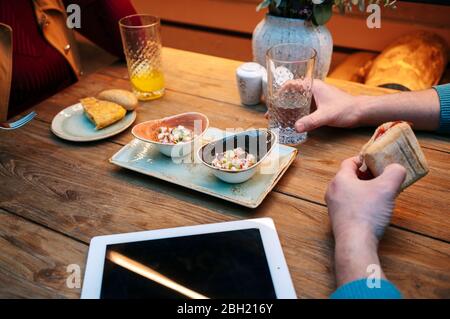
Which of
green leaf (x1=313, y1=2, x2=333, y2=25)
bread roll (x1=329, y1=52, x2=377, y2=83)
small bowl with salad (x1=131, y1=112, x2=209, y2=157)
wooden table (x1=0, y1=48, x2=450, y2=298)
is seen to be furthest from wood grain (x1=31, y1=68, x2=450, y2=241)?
bread roll (x1=329, y1=52, x2=377, y2=83)

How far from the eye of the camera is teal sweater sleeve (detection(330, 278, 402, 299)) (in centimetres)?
62

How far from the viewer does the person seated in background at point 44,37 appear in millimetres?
1572

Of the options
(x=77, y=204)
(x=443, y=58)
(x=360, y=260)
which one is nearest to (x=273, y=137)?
(x=360, y=260)

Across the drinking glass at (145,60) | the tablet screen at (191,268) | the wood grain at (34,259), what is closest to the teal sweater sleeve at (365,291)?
the tablet screen at (191,268)

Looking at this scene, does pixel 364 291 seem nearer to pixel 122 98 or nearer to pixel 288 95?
pixel 288 95

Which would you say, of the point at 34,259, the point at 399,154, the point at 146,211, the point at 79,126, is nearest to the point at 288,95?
the point at 399,154

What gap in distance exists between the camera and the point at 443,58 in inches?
82.1

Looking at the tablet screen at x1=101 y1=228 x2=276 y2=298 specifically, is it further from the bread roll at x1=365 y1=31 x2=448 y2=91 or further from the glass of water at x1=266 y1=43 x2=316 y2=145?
the bread roll at x1=365 y1=31 x2=448 y2=91

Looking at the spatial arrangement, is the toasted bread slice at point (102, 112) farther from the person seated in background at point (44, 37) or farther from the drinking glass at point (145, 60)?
the person seated in background at point (44, 37)

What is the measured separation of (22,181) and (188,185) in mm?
397

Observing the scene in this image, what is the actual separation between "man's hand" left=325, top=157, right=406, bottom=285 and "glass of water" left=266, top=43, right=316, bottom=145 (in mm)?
300

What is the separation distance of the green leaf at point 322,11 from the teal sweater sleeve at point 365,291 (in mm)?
768

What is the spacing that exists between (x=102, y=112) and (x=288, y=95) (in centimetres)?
51
